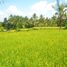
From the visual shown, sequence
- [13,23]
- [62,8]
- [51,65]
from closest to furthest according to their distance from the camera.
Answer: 1. [51,65]
2. [62,8]
3. [13,23]

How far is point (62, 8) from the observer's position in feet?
252

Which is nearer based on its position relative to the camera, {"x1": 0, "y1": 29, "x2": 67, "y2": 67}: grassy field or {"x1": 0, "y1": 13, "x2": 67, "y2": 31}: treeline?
{"x1": 0, "y1": 29, "x2": 67, "y2": 67}: grassy field

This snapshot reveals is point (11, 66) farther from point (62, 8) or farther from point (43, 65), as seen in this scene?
point (62, 8)

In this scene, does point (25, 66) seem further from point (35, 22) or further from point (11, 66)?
point (35, 22)

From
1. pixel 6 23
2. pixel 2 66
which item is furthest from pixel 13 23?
pixel 2 66

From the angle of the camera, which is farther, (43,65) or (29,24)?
(29,24)

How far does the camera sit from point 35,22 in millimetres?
131125

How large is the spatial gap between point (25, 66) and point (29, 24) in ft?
386

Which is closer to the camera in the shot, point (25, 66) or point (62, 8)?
point (25, 66)

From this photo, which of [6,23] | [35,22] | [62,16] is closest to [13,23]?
[6,23]

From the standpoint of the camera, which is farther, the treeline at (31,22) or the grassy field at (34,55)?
the treeline at (31,22)

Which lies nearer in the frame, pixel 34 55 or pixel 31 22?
pixel 34 55

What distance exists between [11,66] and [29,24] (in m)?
117

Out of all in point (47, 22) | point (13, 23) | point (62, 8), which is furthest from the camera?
point (47, 22)
